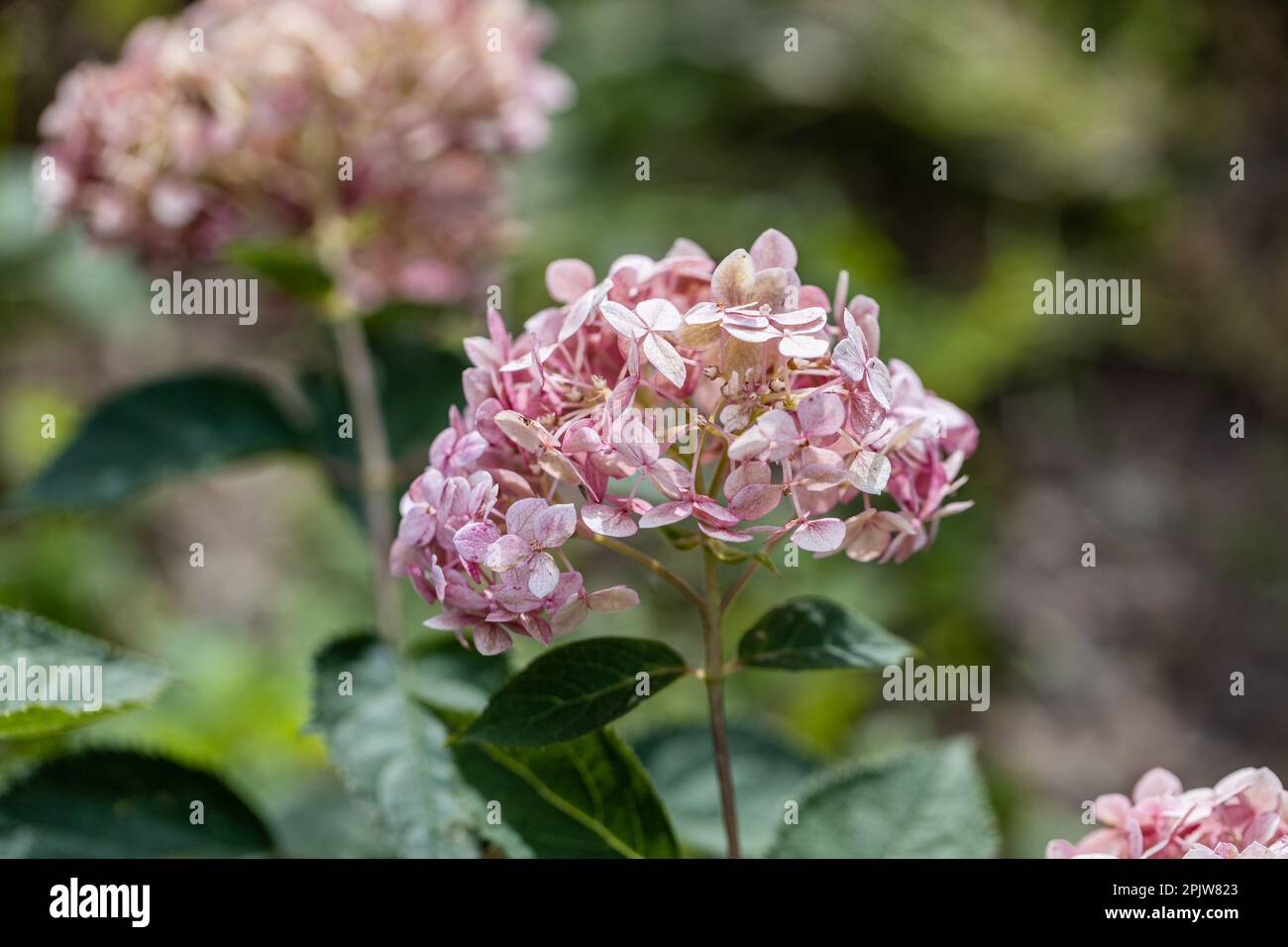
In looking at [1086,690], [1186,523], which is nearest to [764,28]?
[1186,523]

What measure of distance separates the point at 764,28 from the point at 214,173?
9.56 ft

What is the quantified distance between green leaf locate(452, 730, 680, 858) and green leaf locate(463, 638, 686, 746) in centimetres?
11

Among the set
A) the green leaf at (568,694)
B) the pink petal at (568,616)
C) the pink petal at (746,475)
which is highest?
the pink petal at (746,475)

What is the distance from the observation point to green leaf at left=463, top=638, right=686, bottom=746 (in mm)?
887

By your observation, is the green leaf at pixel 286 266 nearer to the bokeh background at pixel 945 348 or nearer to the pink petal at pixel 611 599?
the bokeh background at pixel 945 348

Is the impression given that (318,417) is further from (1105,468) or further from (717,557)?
(1105,468)

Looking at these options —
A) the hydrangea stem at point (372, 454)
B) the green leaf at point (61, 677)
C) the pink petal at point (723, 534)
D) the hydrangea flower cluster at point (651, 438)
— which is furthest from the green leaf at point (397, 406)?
the pink petal at point (723, 534)

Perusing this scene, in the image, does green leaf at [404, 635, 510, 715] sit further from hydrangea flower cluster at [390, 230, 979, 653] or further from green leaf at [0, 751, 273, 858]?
hydrangea flower cluster at [390, 230, 979, 653]

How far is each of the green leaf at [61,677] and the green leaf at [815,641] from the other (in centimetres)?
52

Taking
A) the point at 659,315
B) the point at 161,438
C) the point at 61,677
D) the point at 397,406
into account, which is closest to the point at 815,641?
the point at 659,315

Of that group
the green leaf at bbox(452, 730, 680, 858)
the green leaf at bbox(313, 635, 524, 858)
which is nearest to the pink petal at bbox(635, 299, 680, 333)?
the green leaf at bbox(452, 730, 680, 858)

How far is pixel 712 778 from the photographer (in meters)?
1.39

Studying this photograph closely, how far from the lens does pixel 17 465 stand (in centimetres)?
291

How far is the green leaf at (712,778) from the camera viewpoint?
134 centimetres
